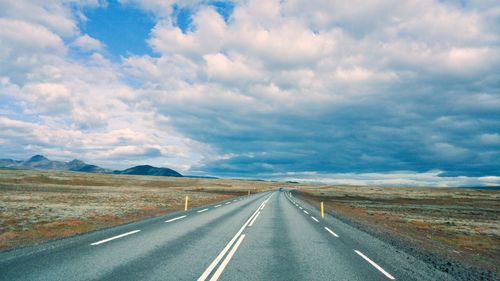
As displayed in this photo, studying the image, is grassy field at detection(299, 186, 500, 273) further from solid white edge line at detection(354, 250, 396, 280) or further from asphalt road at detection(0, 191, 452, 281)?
solid white edge line at detection(354, 250, 396, 280)

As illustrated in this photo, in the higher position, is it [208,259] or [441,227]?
[208,259]

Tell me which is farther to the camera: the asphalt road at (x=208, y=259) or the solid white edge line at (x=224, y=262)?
the asphalt road at (x=208, y=259)

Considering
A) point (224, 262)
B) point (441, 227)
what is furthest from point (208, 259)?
point (441, 227)

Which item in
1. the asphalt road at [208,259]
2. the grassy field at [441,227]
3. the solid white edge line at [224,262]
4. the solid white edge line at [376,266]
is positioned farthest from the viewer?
the grassy field at [441,227]

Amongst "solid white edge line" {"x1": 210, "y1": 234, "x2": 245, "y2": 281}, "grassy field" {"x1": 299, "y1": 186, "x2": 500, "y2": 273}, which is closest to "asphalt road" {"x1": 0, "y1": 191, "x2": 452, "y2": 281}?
"solid white edge line" {"x1": 210, "y1": 234, "x2": 245, "y2": 281}

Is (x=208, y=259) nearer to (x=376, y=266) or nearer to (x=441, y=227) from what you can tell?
(x=376, y=266)

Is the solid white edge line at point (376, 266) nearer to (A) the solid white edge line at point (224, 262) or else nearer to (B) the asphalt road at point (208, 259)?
(B) the asphalt road at point (208, 259)

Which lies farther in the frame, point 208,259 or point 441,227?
point 441,227

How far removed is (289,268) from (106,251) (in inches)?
214

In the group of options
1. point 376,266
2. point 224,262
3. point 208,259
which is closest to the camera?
point 224,262

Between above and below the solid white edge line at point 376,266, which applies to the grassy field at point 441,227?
below

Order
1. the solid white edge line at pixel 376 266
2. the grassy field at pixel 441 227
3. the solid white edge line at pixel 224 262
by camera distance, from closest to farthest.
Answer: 1. the solid white edge line at pixel 224 262
2. the solid white edge line at pixel 376 266
3. the grassy field at pixel 441 227

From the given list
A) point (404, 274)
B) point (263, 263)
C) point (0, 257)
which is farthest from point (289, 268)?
point (0, 257)

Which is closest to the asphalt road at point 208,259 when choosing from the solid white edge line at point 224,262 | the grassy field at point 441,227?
the solid white edge line at point 224,262
